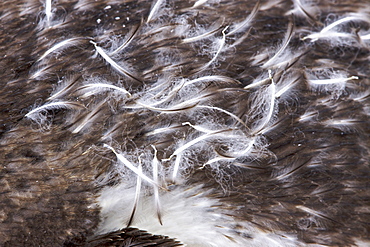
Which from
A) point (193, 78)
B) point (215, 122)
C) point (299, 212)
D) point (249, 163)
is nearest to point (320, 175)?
point (299, 212)

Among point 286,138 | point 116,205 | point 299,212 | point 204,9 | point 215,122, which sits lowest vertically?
point 299,212

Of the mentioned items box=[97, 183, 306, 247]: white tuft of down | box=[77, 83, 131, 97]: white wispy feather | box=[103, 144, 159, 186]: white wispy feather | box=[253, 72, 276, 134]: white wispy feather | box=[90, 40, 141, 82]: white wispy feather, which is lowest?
box=[97, 183, 306, 247]: white tuft of down

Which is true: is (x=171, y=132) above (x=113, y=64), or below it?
below

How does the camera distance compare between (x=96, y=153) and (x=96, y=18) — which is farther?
(x=96, y=18)

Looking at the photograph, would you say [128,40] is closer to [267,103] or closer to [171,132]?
[171,132]

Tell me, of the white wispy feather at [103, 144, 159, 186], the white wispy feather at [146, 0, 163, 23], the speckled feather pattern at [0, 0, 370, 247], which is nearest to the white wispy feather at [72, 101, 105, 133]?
the speckled feather pattern at [0, 0, 370, 247]

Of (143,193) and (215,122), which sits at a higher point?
(215,122)

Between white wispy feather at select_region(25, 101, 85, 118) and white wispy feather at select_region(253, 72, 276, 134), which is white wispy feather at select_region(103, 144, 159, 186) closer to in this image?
white wispy feather at select_region(25, 101, 85, 118)

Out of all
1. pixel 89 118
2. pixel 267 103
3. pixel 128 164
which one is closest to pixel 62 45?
pixel 89 118

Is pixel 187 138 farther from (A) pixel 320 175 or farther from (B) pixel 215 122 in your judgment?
(A) pixel 320 175
